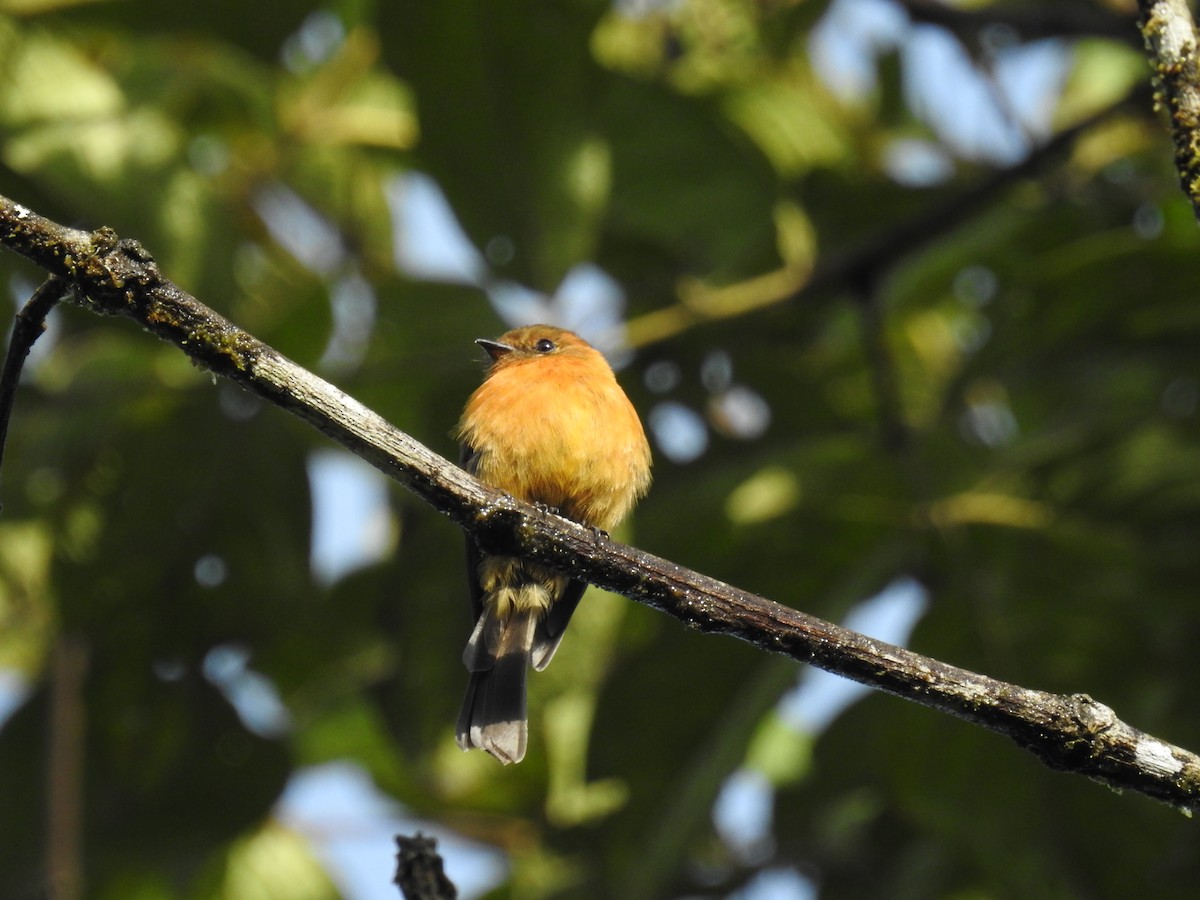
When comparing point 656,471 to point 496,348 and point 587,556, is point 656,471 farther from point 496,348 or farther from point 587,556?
point 587,556

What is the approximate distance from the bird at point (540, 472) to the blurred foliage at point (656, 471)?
172 millimetres

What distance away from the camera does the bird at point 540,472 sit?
4.15 m

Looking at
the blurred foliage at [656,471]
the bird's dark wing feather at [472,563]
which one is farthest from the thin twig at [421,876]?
the bird's dark wing feather at [472,563]

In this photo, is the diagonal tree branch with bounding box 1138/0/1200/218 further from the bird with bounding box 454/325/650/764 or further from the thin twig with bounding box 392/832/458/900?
the bird with bounding box 454/325/650/764

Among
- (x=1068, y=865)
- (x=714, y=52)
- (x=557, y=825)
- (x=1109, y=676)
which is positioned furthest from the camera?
(x=714, y=52)

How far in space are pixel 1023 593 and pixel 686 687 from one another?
97 cm

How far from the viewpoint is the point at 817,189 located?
4.86m

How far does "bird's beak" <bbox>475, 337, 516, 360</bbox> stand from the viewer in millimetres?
4555

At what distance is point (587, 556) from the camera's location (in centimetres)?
222

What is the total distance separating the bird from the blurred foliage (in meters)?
0.17

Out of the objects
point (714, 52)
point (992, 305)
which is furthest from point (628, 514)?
point (714, 52)

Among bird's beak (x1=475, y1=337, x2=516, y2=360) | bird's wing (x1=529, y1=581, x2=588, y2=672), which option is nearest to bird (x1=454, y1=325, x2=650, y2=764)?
bird's wing (x1=529, y1=581, x2=588, y2=672)

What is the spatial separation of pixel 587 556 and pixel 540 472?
6.61 feet

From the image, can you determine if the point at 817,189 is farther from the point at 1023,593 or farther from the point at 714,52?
the point at 1023,593
